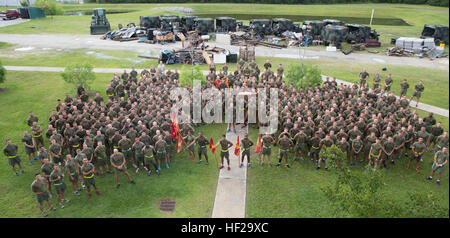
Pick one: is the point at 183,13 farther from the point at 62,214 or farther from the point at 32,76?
the point at 62,214

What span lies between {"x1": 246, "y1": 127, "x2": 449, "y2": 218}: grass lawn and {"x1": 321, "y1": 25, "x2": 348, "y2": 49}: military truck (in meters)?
25.3

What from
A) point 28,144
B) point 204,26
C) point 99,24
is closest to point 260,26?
point 204,26

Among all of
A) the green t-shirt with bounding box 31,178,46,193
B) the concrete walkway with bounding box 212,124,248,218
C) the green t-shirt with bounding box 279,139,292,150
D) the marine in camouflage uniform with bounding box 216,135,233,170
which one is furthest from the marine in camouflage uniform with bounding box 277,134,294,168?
the green t-shirt with bounding box 31,178,46,193

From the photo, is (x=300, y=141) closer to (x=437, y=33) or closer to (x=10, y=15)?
(x=437, y=33)

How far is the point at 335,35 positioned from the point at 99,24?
31.1 metres

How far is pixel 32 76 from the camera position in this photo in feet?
84.3

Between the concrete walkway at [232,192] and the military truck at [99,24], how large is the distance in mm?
36763

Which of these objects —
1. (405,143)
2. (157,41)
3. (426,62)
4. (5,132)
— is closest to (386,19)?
(426,62)

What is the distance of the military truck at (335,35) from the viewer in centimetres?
3675

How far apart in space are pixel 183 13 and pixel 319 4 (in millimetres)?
31774

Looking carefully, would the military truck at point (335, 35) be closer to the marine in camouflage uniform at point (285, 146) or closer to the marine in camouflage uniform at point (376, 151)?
the marine in camouflage uniform at point (376, 151)

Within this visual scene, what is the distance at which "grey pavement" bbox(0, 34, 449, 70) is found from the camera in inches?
1238

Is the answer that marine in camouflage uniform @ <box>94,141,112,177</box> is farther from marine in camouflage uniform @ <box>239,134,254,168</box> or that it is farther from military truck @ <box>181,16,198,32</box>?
military truck @ <box>181,16,198,32</box>

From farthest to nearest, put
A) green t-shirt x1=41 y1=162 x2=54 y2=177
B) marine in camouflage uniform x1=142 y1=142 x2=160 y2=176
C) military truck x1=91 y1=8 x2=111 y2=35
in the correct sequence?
1. military truck x1=91 y1=8 x2=111 y2=35
2. marine in camouflage uniform x1=142 y1=142 x2=160 y2=176
3. green t-shirt x1=41 y1=162 x2=54 y2=177
